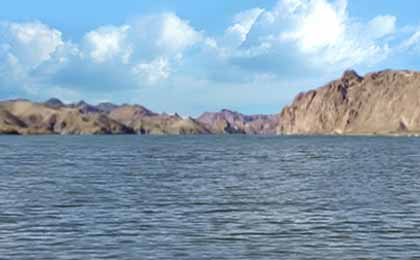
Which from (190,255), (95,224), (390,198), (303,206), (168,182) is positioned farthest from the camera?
(168,182)

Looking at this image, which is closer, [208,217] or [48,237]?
[48,237]

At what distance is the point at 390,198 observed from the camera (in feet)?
158

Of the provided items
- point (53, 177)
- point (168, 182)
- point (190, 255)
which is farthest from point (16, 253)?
point (53, 177)

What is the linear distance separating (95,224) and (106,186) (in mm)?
22351

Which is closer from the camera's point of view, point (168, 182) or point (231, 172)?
point (168, 182)

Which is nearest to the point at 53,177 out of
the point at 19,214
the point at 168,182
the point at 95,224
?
the point at 168,182

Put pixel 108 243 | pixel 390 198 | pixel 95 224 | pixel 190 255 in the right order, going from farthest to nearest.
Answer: pixel 390 198 → pixel 95 224 → pixel 108 243 → pixel 190 255

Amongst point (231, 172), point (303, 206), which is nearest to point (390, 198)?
point (303, 206)

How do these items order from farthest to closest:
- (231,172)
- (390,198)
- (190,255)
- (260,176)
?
(231,172)
(260,176)
(390,198)
(190,255)

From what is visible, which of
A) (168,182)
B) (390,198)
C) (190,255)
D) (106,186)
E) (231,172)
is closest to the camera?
(190,255)

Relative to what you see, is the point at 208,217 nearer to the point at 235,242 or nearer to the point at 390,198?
the point at 235,242

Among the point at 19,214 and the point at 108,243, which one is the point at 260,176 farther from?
the point at 108,243

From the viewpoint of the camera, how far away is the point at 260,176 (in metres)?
70.5

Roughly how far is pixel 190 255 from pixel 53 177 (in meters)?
42.0
